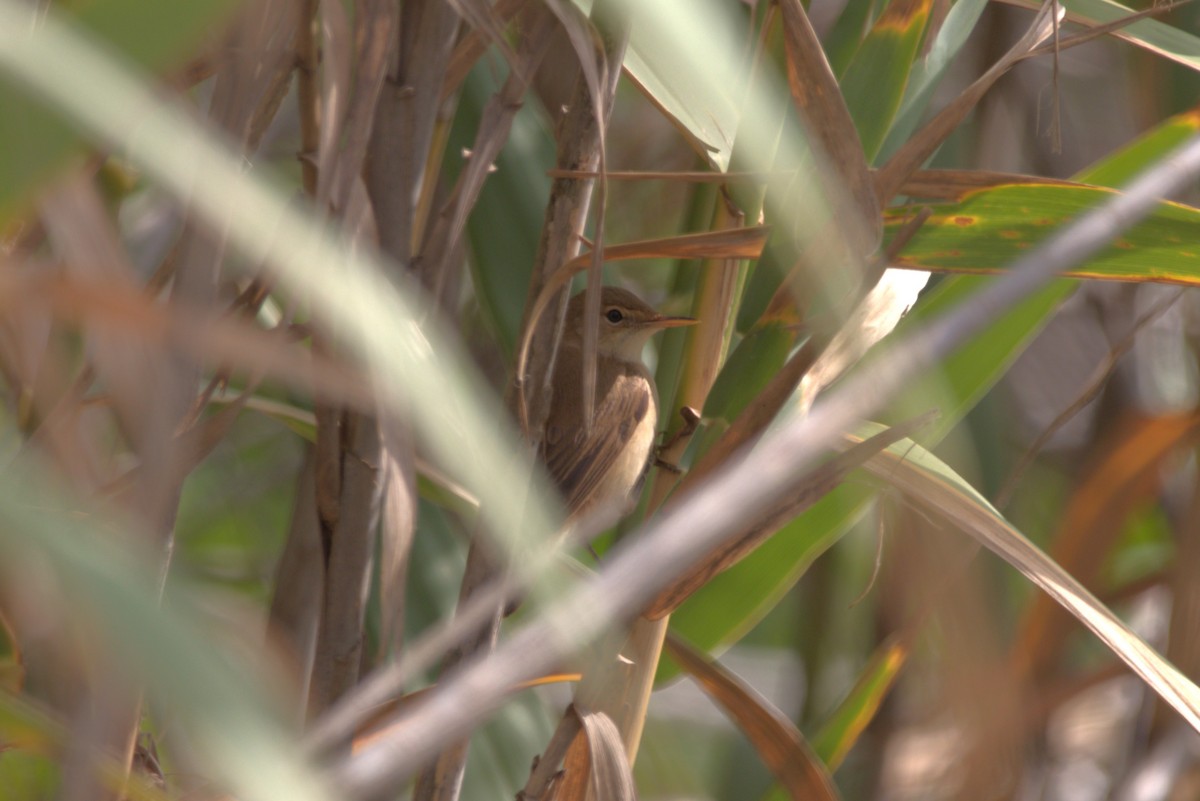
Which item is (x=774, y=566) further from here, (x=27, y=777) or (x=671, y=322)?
(x=27, y=777)

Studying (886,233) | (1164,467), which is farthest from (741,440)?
(1164,467)

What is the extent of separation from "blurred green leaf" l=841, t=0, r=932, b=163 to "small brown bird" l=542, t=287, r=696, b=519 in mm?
807

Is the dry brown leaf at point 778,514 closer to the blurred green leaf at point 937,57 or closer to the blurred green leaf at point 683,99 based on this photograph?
the blurred green leaf at point 683,99

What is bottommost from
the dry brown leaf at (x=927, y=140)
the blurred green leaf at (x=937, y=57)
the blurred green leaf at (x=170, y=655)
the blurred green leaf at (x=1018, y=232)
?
the blurred green leaf at (x=170, y=655)

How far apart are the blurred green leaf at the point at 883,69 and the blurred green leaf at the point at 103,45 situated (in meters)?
0.85

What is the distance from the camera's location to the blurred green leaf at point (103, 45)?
0.54m

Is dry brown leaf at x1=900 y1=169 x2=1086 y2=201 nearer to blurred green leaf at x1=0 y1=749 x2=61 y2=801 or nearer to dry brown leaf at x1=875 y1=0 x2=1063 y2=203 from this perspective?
dry brown leaf at x1=875 y1=0 x2=1063 y2=203

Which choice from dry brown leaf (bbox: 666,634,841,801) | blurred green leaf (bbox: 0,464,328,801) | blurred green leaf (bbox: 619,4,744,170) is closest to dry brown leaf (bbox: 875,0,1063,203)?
blurred green leaf (bbox: 619,4,744,170)

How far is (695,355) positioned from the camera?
54.0 inches

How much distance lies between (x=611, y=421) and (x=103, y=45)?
1773mm

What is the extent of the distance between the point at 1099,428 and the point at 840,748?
140cm

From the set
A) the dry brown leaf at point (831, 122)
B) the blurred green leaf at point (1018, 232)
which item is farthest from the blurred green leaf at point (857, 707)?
the dry brown leaf at point (831, 122)

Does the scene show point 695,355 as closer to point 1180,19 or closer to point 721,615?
point 721,615

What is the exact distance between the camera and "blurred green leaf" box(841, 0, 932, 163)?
48.3 inches
